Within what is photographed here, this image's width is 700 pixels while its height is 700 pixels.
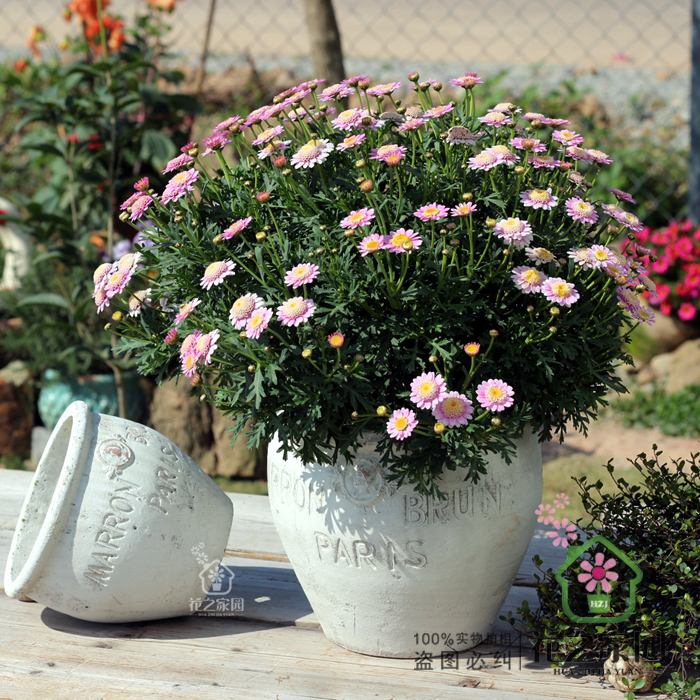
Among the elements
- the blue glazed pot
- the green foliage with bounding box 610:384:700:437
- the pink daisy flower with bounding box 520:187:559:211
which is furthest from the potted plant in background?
the green foliage with bounding box 610:384:700:437

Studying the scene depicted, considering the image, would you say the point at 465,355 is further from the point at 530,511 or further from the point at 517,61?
the point at 517,61

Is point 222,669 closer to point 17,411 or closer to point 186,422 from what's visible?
point 186,422

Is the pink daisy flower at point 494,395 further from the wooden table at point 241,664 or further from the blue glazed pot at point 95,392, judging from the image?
the blue glazed pot at point 95,392

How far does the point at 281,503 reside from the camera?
4.49ft

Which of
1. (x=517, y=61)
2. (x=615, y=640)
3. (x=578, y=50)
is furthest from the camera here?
(x=578, y=50)

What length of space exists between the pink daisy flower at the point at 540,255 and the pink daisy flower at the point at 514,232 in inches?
0.8

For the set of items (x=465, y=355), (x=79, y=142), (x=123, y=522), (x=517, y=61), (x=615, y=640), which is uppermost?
(x=517, y=61)

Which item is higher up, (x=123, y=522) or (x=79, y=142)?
(x=79, y=142)

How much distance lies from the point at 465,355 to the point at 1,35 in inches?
327

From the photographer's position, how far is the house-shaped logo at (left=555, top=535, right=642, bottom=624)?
1.26 m

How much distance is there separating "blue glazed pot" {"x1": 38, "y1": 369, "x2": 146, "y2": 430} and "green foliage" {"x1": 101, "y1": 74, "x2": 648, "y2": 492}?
217cm

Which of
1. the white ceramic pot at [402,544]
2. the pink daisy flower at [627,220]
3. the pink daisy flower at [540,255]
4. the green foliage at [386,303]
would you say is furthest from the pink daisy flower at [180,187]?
the pink daisy flower at [627,220]

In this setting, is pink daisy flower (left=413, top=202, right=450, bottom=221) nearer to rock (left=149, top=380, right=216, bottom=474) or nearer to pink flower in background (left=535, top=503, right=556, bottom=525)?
pink flower in background (left=535, top=503, right=556, bottom=525)

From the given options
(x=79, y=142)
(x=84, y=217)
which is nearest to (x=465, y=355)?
(x=79, y=142)
